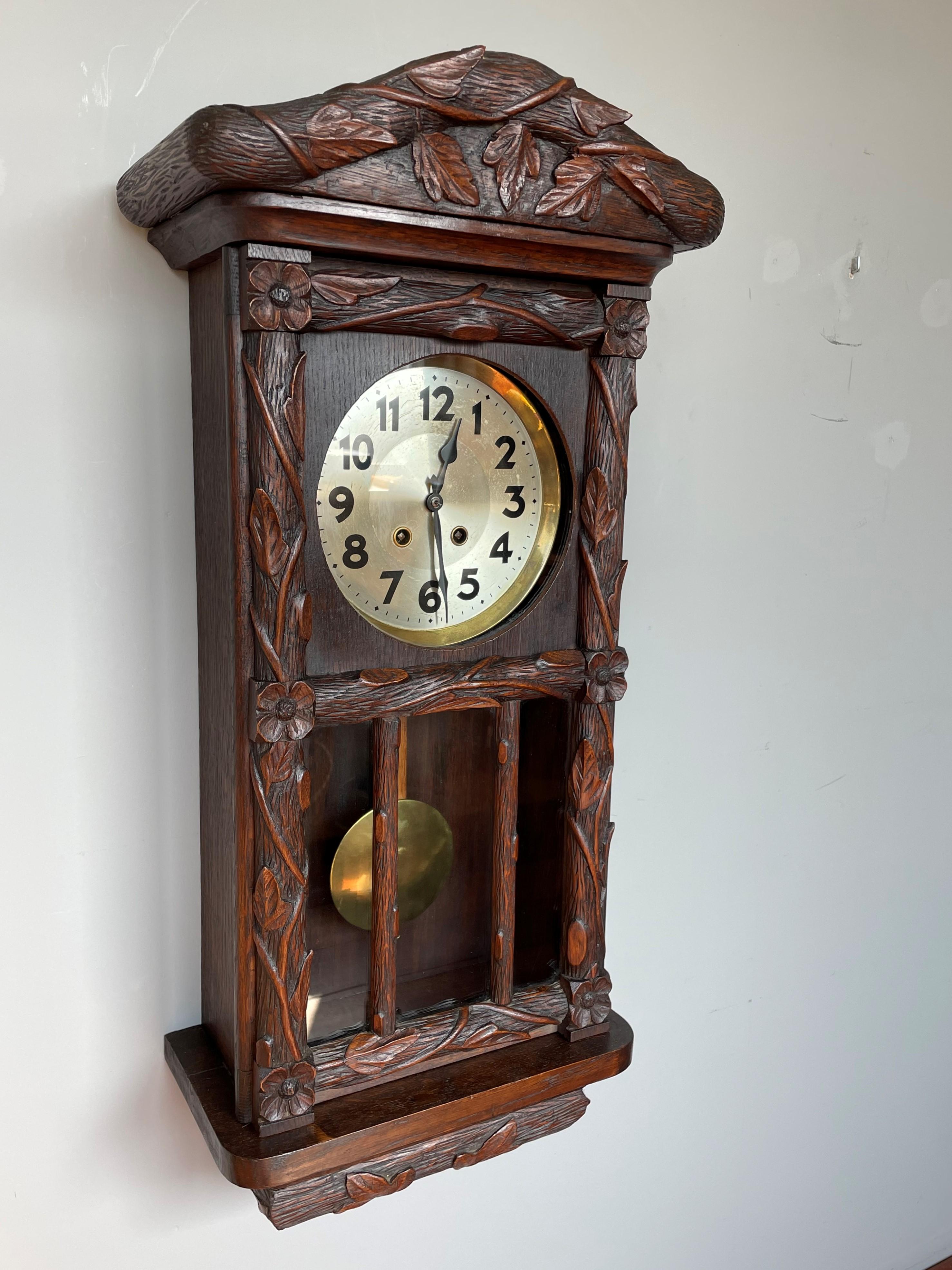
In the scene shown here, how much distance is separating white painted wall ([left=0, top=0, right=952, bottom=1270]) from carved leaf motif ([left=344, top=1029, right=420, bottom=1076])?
0.19m

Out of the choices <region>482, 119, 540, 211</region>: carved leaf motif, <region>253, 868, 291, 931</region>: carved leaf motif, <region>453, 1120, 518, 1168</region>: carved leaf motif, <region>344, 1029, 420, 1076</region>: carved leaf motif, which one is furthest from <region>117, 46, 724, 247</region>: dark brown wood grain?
<region>453, 1120, 518, 1168</region>: carved leaf motif

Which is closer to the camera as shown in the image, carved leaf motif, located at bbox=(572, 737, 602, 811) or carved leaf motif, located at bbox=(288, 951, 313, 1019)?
carved leaf motif, located at bbox=(288, 951, 313, 1019)

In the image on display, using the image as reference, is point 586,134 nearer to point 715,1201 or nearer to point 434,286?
point 434,286

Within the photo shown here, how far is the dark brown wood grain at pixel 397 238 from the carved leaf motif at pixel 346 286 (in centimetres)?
2

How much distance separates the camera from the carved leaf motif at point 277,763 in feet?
2.59

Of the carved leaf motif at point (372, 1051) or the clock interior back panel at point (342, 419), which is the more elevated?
the clock interior back panel at point (342, 419)

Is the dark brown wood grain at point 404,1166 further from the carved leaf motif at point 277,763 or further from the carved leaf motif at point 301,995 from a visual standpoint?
the carved leaf motif at point 277,763

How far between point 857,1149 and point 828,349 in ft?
3.91

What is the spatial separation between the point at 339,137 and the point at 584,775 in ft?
1.84

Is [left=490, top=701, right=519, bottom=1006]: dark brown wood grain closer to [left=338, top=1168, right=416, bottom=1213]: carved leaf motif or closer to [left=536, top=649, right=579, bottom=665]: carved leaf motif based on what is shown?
[left=536, top=649, right=579, bottom=665]: carved leaf motif

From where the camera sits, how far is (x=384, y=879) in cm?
86

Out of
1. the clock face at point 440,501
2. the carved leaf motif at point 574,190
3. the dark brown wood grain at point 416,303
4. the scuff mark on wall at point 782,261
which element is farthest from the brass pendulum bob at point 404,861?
the scuff mark on wall at point 782,261

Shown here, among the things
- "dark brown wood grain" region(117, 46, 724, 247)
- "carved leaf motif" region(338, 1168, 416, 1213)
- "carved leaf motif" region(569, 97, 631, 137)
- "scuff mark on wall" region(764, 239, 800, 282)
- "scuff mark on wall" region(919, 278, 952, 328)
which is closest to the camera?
"dark brown wood grain" region(117, 46, 724, 247)

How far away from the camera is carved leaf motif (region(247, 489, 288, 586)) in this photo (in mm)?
760
